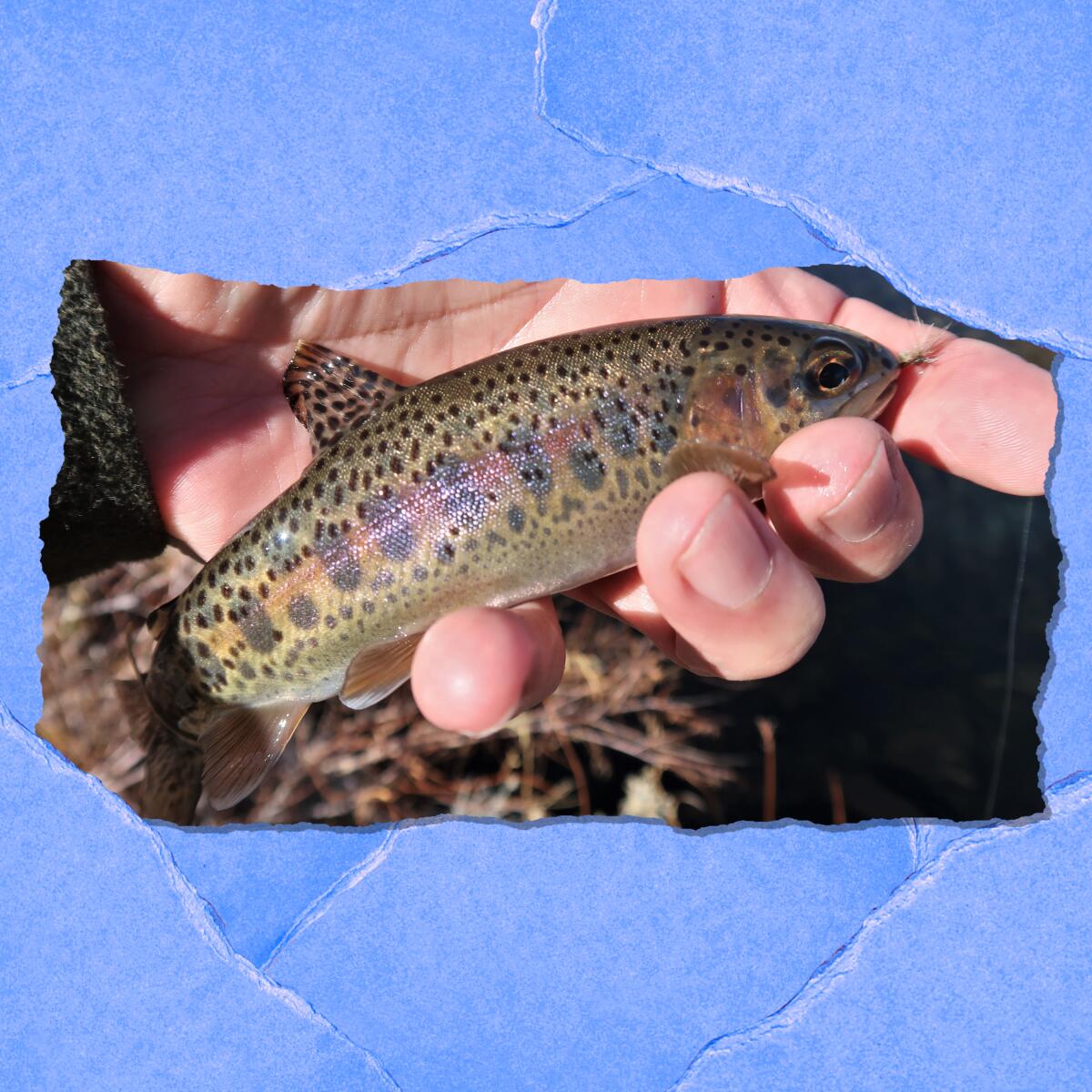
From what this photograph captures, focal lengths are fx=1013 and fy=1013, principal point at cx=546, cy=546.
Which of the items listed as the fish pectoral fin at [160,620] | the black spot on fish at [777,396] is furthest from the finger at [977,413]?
the fish pectoral fin at [160,620]

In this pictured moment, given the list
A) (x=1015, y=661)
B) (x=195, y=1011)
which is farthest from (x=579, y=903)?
(x=1015, y=661)

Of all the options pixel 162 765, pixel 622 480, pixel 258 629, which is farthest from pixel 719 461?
pixel 162 765

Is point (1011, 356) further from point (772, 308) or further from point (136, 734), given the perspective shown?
point (136, 734)

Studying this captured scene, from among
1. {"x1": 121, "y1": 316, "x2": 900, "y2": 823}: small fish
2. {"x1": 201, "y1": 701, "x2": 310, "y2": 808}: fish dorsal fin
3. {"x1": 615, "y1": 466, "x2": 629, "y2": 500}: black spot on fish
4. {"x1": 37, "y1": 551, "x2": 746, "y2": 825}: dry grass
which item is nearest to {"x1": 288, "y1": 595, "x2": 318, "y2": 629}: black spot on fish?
{"x1": 121, "y1": 316, "x2": 900, "y2": 823}: small fish

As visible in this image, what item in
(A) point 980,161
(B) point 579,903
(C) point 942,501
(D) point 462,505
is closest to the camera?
(D) point 462,505

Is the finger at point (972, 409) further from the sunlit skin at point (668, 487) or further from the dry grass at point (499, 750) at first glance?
the dry grass at point (499, 750)

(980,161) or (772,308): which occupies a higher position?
(980,161)

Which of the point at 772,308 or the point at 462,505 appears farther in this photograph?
the point at 772,308

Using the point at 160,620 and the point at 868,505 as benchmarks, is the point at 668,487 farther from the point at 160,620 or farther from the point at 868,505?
the point at 160,620
